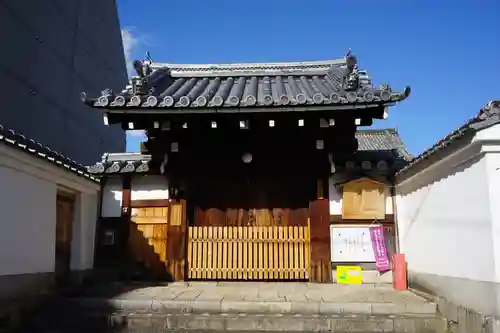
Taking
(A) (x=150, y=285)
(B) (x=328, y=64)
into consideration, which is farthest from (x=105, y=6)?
(A) (x=150, y=285)

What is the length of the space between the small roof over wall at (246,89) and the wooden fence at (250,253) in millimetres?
3114

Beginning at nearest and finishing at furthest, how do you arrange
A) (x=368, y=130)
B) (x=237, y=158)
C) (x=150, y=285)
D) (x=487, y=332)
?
(x=487, y=332)
(x=150, y=285)
(x=237, y=158)
(x=368, y=130)

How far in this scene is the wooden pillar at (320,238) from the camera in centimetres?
998

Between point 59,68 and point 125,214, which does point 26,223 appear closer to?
point 125,214

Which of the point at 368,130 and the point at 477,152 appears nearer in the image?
the point at 477,152

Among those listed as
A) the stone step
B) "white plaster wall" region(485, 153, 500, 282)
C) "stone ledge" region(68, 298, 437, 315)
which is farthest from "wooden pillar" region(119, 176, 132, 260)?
"white plaster wall" region(485, 153, 500, 282)

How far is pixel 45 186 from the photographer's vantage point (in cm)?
831

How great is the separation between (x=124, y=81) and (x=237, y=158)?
15.7 metres

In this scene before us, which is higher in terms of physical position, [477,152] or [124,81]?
[124,81]

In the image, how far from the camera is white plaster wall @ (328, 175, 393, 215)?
10.2m

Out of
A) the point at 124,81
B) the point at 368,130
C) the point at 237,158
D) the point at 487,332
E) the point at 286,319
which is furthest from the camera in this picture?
the point at 124,81

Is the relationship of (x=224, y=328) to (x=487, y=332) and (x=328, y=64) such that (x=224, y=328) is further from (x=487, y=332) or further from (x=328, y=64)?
(x=328, y=64)

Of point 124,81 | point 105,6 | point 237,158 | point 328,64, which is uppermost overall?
point 105,6

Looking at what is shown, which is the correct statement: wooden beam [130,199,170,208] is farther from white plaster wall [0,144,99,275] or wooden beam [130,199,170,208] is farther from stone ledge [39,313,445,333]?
stone ledge [39,313,445,333]
